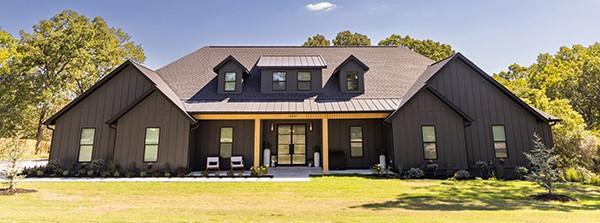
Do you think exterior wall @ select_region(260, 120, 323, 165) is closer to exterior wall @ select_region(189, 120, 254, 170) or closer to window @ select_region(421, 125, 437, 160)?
exterior wall @ select_region(189, 120, 254, 170)

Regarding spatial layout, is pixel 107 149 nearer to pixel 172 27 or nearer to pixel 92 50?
pixel 172 27

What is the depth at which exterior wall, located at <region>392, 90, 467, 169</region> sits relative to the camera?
11.6 metres

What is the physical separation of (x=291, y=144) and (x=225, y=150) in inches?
125

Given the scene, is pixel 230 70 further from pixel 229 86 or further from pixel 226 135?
pixel 226 135

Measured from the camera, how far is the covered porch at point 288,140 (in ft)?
44.3

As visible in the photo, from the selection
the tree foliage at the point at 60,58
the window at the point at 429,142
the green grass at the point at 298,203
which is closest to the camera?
the green grass at the point at 298,203

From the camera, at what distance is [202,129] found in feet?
44.8

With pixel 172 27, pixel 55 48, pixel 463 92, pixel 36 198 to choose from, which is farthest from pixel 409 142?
pixel 55 48

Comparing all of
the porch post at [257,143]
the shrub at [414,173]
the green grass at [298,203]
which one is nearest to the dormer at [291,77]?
the porch post at [257,143]

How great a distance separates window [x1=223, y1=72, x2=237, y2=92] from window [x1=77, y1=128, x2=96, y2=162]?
6.00 metres

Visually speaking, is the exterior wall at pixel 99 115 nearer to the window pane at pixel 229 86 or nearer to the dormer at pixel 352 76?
the window pane at pixel 229 86

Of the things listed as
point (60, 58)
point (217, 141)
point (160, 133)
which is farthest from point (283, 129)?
point (60, 58)

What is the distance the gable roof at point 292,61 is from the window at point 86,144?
801 cm

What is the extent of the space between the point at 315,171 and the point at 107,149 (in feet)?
29.4
